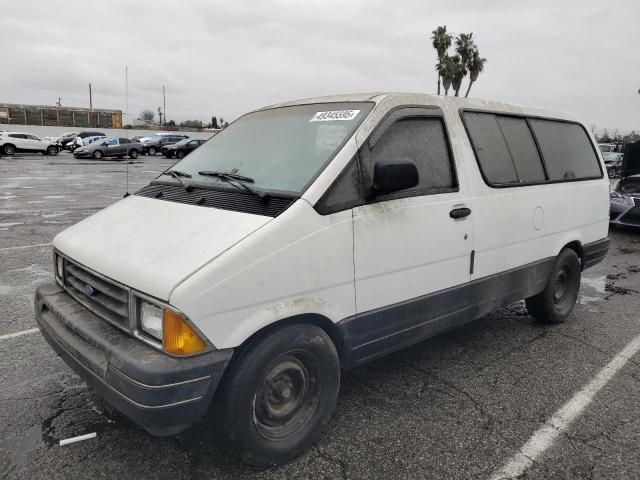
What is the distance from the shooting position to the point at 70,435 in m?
2.82

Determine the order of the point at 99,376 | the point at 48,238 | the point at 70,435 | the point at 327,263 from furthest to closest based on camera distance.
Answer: the point at 48,238 < the point at 70,435 < the point at 327,263 < the point at 99,376

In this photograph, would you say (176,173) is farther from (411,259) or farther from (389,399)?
(389,399)

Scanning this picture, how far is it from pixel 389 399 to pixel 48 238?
22.9 feet

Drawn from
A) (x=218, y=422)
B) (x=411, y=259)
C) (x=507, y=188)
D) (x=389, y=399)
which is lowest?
(x=389, y=399)

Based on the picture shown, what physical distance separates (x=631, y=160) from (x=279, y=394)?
10362 mm

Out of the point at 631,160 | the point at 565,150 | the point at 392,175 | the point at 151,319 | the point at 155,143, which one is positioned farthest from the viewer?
the point at 155,143

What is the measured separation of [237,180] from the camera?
2936 millimetres

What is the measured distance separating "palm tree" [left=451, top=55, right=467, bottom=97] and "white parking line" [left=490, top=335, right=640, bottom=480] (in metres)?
40.7

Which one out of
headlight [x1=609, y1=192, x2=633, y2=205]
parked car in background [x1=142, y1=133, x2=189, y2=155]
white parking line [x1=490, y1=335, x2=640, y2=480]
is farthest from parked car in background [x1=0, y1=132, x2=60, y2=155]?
white parking line [x1=490, y1=335, x2=640, y2=480]

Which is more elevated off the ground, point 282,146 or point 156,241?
point 282,146

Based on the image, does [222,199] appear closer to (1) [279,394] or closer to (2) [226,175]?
(2) [226,175]

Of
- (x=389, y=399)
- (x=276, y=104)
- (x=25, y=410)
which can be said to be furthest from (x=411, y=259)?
(x=25, y=410)

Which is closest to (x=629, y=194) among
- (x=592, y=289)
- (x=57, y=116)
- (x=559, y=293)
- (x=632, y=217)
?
(x=632, y=217)

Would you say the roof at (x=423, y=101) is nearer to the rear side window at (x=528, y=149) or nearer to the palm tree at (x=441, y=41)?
the rear side window at (x=528, y=149)
